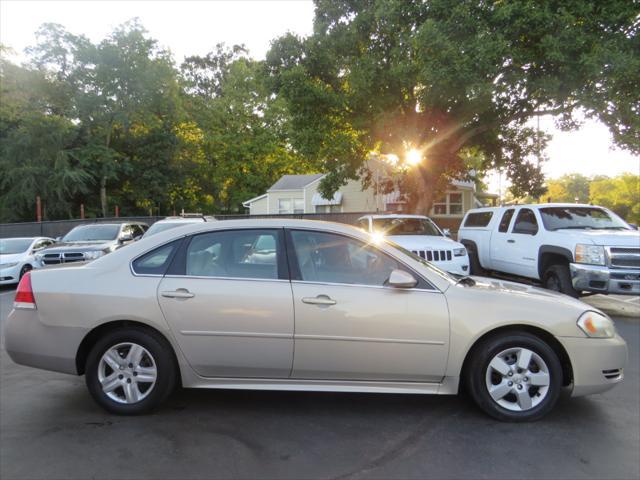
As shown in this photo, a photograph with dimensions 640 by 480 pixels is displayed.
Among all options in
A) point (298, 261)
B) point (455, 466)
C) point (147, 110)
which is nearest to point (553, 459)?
point (455, 466)

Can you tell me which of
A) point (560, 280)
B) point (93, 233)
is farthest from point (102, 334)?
point (93, 233)

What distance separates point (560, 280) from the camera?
795 cm

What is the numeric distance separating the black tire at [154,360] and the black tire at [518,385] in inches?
94.6

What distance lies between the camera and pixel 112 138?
35.9 m

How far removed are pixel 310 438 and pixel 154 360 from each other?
138 centimetres

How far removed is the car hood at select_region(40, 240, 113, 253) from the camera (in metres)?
11.6

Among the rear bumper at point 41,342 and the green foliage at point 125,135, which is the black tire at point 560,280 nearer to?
the rear bumper at point 41,342

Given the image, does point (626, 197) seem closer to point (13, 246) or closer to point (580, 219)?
point (580, 219)

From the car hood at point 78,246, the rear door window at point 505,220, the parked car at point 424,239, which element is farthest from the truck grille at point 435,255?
the car hood at point 78,246

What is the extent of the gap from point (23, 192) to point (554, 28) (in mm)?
29998

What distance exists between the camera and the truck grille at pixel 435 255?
8766mm

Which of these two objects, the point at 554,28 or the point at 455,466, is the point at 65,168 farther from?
the point at 455,466

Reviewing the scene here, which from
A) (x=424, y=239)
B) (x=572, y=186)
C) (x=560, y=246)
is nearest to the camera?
(x=560, y=246)

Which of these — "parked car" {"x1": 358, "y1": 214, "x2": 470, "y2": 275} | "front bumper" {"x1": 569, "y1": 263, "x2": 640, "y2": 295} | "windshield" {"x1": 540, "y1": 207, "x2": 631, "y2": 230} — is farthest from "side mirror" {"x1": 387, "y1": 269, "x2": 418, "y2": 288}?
"windshield" {"x1": 540, "y1": 207, "x2": 631, "y2": 230}
